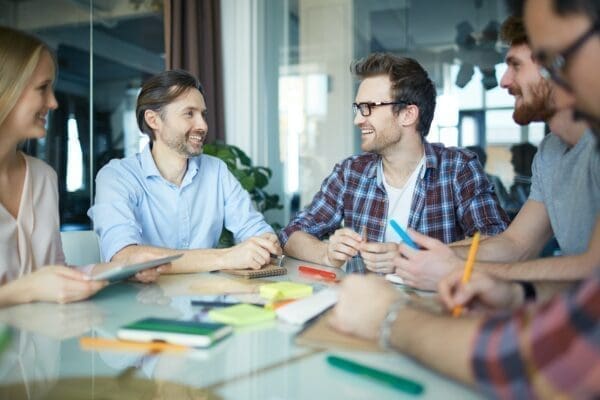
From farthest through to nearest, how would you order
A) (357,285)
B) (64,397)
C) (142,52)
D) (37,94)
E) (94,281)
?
(142,52) → (37,94) → (94,281) → (357,285) → (64,397)

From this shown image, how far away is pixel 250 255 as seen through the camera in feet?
5.06

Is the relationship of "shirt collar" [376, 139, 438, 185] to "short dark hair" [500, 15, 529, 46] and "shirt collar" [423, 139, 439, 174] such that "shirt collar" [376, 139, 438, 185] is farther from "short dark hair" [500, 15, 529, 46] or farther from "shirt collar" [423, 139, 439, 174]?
"short dark hair" [500, 15, 529, 46]

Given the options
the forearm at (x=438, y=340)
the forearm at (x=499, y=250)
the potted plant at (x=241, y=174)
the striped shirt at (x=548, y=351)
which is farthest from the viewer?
the potted plant at (x=241, y=174)

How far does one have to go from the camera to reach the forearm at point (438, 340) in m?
0.62

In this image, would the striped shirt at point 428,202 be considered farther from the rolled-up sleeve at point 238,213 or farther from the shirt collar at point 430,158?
the rolled-up sleeve at point 238,213

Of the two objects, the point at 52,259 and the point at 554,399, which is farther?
the point at 52,259

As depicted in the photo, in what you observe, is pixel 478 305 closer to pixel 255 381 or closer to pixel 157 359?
pixel 255 381

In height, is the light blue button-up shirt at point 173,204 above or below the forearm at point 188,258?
above

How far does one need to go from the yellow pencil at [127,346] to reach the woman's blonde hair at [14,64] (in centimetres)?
88

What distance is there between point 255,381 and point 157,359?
0.56 feet

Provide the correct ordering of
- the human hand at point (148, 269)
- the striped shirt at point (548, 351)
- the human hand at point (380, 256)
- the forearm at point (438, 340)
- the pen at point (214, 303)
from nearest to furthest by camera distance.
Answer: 1. the striped shirt at point (548, 351)
2. the forearm at point (438, 340)
3. the pen at point (214, 303)
4. the human hand at point (148, 269)
5. the human hand at point (380, 256)

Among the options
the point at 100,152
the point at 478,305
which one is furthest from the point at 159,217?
the point at 100,152

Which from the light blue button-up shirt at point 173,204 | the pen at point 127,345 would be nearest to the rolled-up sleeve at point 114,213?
the light blue button-up shirt at point 173,204

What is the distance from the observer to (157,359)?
759 millimetres
